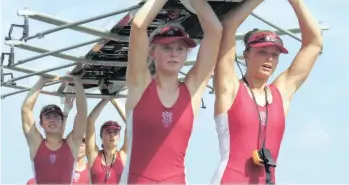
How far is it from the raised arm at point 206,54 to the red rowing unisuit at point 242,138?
23 centimetres

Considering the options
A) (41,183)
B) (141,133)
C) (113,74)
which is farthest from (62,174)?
(141,133)

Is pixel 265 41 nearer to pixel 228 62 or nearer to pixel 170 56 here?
pixel 228 62

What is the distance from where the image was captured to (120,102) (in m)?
9.75

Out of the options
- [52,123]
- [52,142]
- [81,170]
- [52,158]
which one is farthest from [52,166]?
[81,170]

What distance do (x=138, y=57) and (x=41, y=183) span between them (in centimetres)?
335

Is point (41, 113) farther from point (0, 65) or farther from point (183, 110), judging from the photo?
point (183, 110)

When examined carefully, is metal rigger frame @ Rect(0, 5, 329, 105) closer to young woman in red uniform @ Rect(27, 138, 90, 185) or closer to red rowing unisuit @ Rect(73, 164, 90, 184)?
young woman in red uniform @ Rect(27, 138, 90, 185)

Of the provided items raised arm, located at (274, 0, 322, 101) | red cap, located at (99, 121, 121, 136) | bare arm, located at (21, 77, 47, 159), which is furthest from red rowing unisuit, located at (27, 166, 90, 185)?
raised arm, located at (274, 0, 322, 101)

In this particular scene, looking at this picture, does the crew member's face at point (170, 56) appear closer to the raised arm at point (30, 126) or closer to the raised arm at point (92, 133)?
the raised arm at point (30, 126)

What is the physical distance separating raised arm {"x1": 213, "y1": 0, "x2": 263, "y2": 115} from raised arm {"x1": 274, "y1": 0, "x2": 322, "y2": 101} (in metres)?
0.31

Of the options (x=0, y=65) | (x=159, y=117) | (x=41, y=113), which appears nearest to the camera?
(x=159, y=117)

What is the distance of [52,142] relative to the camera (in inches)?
321

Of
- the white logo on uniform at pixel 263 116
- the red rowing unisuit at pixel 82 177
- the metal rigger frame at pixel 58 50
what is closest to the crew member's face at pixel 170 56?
the white logo on uniform at pixel 263 116

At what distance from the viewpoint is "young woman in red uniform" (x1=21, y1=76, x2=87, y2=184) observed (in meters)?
7.88
